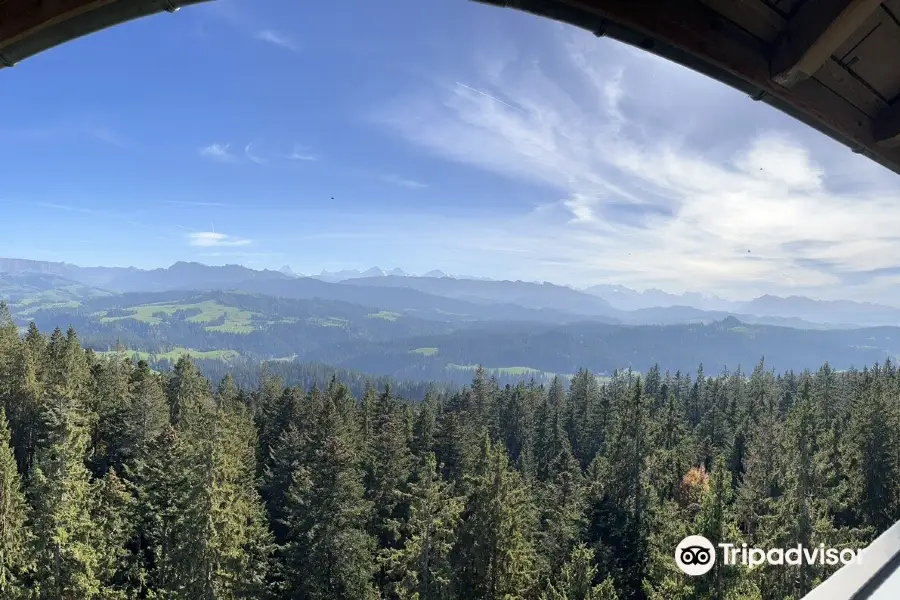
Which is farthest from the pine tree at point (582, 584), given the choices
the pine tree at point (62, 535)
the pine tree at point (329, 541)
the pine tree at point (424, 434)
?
the pine tree at point (424, 434)

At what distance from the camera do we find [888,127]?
9.70ft

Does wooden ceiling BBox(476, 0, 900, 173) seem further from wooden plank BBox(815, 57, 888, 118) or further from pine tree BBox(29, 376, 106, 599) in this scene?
pine tree BBox(29, 376, 106, 599)

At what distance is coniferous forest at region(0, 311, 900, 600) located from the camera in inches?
773

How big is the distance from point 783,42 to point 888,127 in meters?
1.07

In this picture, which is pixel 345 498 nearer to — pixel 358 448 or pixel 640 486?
pixel 358 448

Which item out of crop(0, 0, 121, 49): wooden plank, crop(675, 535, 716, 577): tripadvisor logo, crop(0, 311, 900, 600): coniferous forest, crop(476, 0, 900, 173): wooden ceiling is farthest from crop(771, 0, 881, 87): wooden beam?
crop(0, 311, 900, 600): coniferous forest

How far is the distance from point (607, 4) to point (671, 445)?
55.6 m

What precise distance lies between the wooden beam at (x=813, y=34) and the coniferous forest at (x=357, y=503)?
16509mm

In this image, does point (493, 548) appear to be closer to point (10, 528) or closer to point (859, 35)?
point (10, 528)

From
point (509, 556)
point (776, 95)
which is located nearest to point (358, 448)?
point (509, 556)

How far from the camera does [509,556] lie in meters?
20.8

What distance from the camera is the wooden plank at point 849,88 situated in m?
2.68

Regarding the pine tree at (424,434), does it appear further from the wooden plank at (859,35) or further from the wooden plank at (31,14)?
the wooden plank at (31,14)

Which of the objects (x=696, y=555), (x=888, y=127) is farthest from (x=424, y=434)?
(x=888, y=127)
